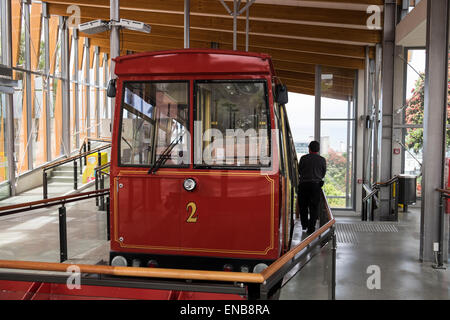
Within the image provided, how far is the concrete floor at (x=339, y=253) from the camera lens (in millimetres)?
4362

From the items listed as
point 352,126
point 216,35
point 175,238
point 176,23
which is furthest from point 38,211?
point 352,126

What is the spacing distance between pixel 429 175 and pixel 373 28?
7027 millimetres

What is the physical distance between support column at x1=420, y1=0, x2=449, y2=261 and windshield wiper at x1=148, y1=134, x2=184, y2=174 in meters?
3.75

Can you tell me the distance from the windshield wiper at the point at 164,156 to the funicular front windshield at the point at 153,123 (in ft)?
0.03

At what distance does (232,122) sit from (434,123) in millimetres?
3297

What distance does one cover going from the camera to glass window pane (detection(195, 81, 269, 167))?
4.73 meters

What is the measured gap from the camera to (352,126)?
15711mm

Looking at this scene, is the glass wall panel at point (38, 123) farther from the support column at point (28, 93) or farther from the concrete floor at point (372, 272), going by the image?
the concrete floor at point (372, 272)

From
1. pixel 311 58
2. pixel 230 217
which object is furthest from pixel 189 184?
pixel 311 58

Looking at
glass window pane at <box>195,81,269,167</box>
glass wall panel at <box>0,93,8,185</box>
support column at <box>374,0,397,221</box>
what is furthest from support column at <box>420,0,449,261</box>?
glass wall panel at <box>0,93,8,185</box>

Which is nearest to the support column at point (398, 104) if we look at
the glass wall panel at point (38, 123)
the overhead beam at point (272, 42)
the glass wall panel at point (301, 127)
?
the overhead beam at point (272, 42)

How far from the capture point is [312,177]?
282 inches

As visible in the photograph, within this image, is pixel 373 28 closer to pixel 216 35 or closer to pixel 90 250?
pixel 216 35

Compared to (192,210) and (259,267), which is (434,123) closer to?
(259,267)
